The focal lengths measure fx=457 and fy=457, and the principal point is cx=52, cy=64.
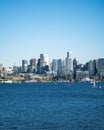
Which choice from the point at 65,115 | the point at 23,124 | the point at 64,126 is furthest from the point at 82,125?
the point at 65,115

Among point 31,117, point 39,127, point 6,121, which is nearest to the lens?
point 39,127

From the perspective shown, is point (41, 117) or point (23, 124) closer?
point (23, 124)

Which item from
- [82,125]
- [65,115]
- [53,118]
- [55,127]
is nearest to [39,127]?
[55,127]

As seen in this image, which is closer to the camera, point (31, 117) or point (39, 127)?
point (39, 127)

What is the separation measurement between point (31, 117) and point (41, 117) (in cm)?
132

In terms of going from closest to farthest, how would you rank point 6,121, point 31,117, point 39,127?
point 39,127 < point 6,121 < point 31,117

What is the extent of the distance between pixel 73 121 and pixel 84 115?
706 cm

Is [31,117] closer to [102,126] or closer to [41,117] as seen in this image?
[41,117]

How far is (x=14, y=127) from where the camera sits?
50.7m

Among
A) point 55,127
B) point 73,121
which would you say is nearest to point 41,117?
point 73,121

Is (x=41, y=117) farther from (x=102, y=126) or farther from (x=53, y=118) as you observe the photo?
(x=102, y=126)

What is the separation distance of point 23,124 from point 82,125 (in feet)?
22.5

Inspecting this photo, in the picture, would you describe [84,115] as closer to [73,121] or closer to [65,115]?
[65,115]

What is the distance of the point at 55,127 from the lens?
167 feet
